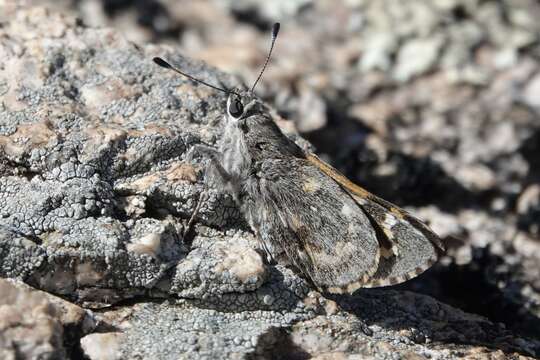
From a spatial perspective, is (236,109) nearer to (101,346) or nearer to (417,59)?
(101,346)

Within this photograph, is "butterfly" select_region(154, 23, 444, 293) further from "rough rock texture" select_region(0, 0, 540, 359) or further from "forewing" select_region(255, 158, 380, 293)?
"rough rock texture" select_region(0, 0, 540, 359)

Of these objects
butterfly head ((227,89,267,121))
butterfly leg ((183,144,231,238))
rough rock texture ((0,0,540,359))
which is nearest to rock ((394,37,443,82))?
rough rock texture ((0,0,540,359))

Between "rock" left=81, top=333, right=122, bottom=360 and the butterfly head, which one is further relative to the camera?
the butterfly head

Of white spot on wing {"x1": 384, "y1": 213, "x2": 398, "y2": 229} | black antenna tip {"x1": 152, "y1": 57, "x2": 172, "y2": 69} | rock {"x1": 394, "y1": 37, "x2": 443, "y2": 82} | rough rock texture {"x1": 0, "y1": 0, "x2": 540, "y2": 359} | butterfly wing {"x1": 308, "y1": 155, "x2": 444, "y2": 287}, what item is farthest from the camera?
rock {"x1": 394, "y1": 37, "x2": 443, "y2": 82}

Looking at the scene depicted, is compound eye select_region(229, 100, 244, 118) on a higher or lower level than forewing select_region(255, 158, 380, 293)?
higher

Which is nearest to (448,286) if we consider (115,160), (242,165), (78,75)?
(242,165)

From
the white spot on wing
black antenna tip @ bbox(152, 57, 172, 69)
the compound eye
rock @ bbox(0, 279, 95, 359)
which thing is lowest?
rock @ bbox(0, 279, 95, 359)

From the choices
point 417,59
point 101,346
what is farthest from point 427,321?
point 417,59
